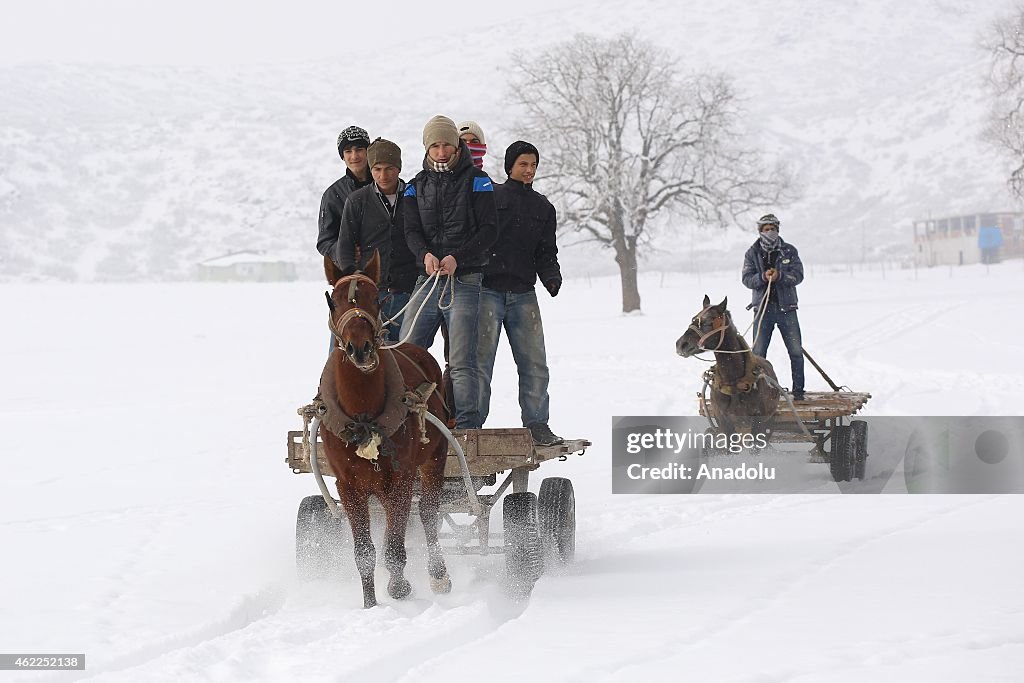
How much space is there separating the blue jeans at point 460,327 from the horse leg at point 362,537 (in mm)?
1285

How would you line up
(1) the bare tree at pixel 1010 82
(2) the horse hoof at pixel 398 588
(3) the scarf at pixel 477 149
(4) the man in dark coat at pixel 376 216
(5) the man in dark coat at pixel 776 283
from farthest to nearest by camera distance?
1. (1) the bare tree at pixel 1010 82
2. (5) the man in dark coat at pixel 776 283
3. (3) the scarf at pixel 477 149
4. (4) the man in dark coat at pixel 376 216
5. (2) the horse hoof at pixel 398 588

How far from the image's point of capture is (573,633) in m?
5.79

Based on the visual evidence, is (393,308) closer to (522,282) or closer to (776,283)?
(522,282)

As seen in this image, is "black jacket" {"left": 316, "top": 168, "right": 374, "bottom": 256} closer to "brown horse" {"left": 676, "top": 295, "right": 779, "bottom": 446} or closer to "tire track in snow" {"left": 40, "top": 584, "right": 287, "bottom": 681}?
"tire track in snow" {"left": 40, "top": 584, "right": 287, "bottom": 681}

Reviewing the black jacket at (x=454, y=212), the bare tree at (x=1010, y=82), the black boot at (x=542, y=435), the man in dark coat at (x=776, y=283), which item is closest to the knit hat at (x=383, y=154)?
the black jacket at (x=454, y=212)

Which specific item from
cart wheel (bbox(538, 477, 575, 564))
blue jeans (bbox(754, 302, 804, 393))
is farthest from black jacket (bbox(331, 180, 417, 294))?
blue jeans (bbox(754, 302, 804, 393))

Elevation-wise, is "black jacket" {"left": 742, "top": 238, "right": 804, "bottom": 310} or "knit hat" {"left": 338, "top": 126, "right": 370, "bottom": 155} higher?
"knit hat" {"left": 338, "top": 126, "right": 370, "bottom": 155}

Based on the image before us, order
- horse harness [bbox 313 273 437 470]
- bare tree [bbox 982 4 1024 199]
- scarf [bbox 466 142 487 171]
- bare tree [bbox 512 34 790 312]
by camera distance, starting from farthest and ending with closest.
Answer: bare tree [bbox 512 34 790 312] < bare tree [bbox 982 4 1024 199] < scarf [bbox 466 142 487 171] < horse harness [bbox 313 273 437 470]

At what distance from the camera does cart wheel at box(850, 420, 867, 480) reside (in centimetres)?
1077

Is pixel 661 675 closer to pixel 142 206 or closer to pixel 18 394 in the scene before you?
pixel 18 394

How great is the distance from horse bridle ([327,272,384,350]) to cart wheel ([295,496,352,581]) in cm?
161

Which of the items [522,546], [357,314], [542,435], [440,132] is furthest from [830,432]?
[357,314]

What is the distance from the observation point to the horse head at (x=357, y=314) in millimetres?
5754

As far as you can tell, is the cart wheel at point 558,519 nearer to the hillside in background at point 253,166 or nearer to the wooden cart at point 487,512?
the wooden cart at point 487,512
